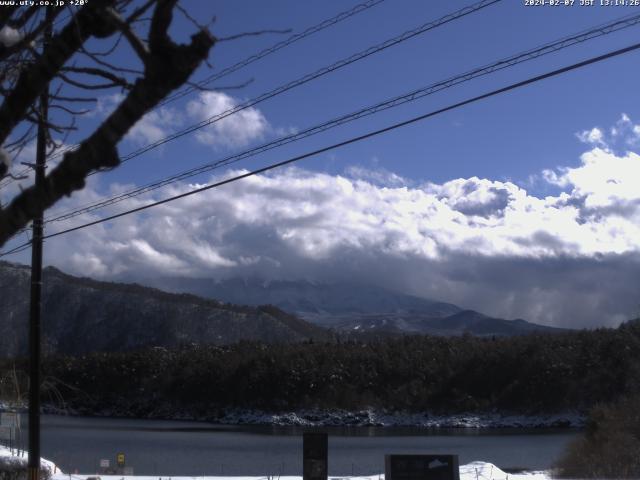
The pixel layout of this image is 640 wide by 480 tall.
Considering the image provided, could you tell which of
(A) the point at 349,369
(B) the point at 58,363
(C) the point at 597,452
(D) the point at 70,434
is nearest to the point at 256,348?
(A) the point at 349,369

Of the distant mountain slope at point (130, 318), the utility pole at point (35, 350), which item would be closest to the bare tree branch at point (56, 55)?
the utility pole at point (35, 350)

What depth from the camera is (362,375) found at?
11156cm

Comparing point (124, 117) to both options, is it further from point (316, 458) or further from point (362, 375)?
point (362, 375)

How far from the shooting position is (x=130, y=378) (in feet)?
394

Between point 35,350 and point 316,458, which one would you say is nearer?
point 316,458

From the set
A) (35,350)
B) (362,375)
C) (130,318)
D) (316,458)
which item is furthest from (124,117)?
(130,318)

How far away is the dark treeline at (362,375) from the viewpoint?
317ft

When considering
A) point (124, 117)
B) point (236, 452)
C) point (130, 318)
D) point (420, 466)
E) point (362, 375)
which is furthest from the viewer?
point (130, 318)

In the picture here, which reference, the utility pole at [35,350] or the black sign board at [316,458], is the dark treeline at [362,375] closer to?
the black sign board at [316,458]

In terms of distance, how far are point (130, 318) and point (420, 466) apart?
571ft

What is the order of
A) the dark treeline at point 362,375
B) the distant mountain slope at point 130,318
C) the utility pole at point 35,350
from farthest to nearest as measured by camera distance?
the distant mountain slope at point 130,318
the dark treeline at point 362,375
the utility pole at point 35,350

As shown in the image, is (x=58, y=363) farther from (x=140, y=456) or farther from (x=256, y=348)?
(x=140, y=456)

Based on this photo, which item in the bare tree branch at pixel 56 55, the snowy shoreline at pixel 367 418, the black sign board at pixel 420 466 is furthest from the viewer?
the snowy shoreline at pixel 367 418

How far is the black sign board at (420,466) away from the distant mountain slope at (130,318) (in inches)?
6249
